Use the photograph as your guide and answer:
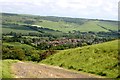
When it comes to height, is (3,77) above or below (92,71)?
above

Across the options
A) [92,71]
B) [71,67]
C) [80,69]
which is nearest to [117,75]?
[92,71]

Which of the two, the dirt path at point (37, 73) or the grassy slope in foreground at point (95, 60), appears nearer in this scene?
the dirt path at point (37, 73)

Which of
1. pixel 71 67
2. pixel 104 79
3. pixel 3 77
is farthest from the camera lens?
pixel 71 67

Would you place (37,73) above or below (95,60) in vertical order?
above

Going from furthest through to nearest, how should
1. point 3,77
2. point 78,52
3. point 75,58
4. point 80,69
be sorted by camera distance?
point 78,52 → point 75,58 → point 80,69 → point 3,77

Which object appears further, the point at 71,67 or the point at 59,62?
the point at 59,62

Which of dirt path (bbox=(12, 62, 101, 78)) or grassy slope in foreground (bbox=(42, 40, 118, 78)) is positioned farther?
grassy slope in foreground (bbox=(42, 40, 118, 78))

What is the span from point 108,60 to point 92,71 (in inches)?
163

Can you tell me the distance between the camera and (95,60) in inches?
1720

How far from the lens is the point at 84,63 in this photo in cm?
4391

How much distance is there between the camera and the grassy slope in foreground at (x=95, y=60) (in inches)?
1481

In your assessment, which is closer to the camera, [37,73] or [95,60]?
[37,73]

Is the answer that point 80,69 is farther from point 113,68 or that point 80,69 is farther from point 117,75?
point 117,75

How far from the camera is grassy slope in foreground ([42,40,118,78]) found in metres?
37.6
